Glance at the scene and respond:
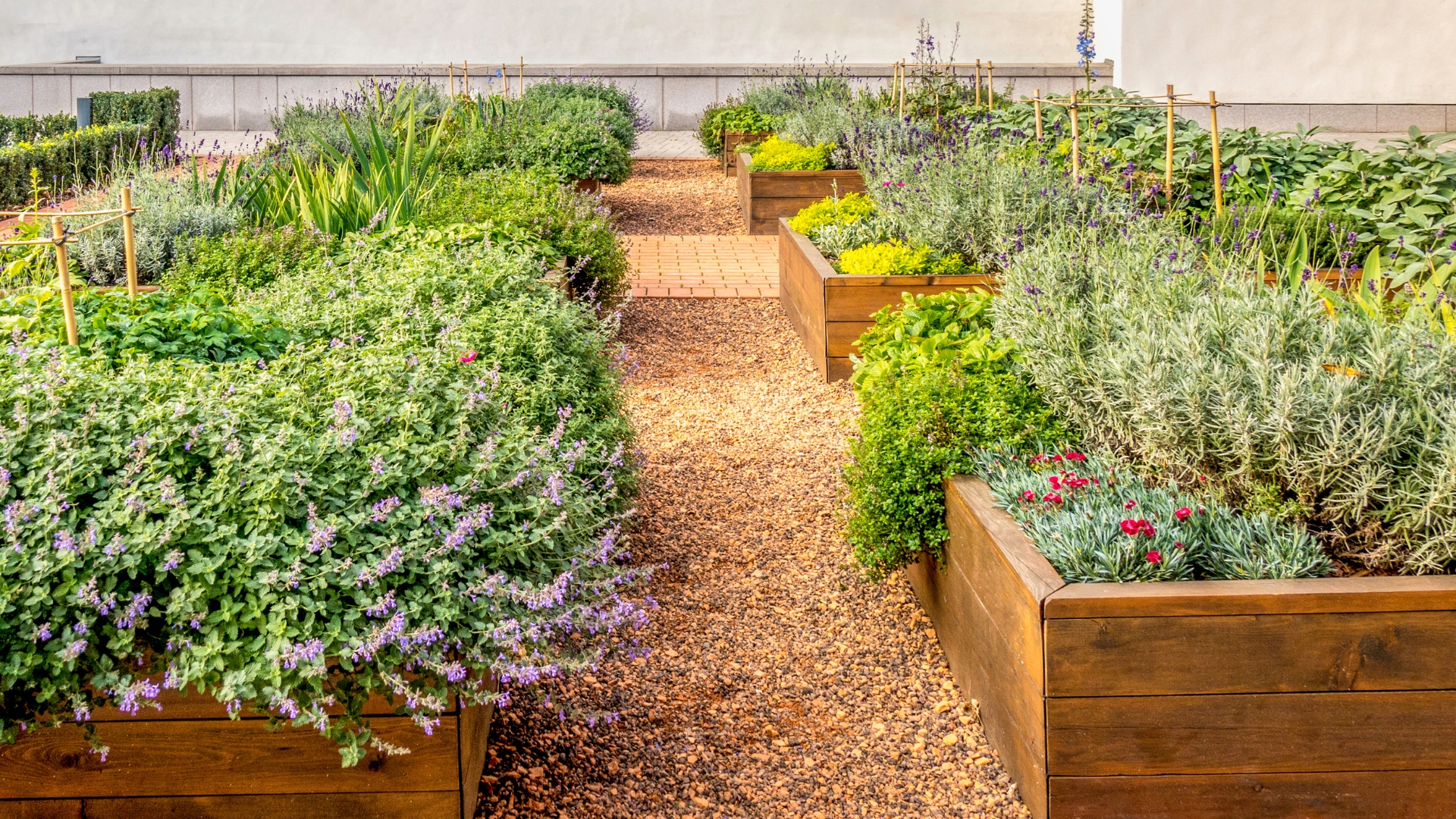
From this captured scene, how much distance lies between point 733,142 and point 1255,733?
11713 mm

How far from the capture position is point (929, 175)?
646 centimetres

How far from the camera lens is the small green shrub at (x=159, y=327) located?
11.6 ft

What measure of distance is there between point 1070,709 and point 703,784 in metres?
0.87

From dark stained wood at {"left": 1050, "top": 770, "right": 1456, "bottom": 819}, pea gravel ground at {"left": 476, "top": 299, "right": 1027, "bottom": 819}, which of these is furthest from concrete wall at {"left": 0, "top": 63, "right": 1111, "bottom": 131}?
dark stained wood at {"left": 1050, "top": 770, "right": 1456, "bottom": 819}

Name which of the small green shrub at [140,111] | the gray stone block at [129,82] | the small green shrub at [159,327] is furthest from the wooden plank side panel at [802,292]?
the gray stone block at [129,82]

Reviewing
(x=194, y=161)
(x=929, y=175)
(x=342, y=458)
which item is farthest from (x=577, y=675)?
(x=194, y=161)

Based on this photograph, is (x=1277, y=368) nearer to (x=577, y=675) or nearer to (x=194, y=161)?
(x=577, y=675)

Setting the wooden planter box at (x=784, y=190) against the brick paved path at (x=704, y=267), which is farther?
the wooden planter box at (x=784, y=190)

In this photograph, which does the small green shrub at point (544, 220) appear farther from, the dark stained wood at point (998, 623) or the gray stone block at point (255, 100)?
the gray stone block at point (255, 100)

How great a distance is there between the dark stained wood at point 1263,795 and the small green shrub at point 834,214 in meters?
5.01

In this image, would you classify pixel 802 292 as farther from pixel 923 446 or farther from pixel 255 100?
pixel 255 100

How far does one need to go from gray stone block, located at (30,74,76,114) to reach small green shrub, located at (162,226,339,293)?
16335 millimetres

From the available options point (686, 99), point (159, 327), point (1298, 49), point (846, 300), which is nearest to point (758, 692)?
point (159, 327)

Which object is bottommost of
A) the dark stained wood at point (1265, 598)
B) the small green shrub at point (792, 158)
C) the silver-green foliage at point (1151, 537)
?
the dark stained wood at point (1265, 598)
